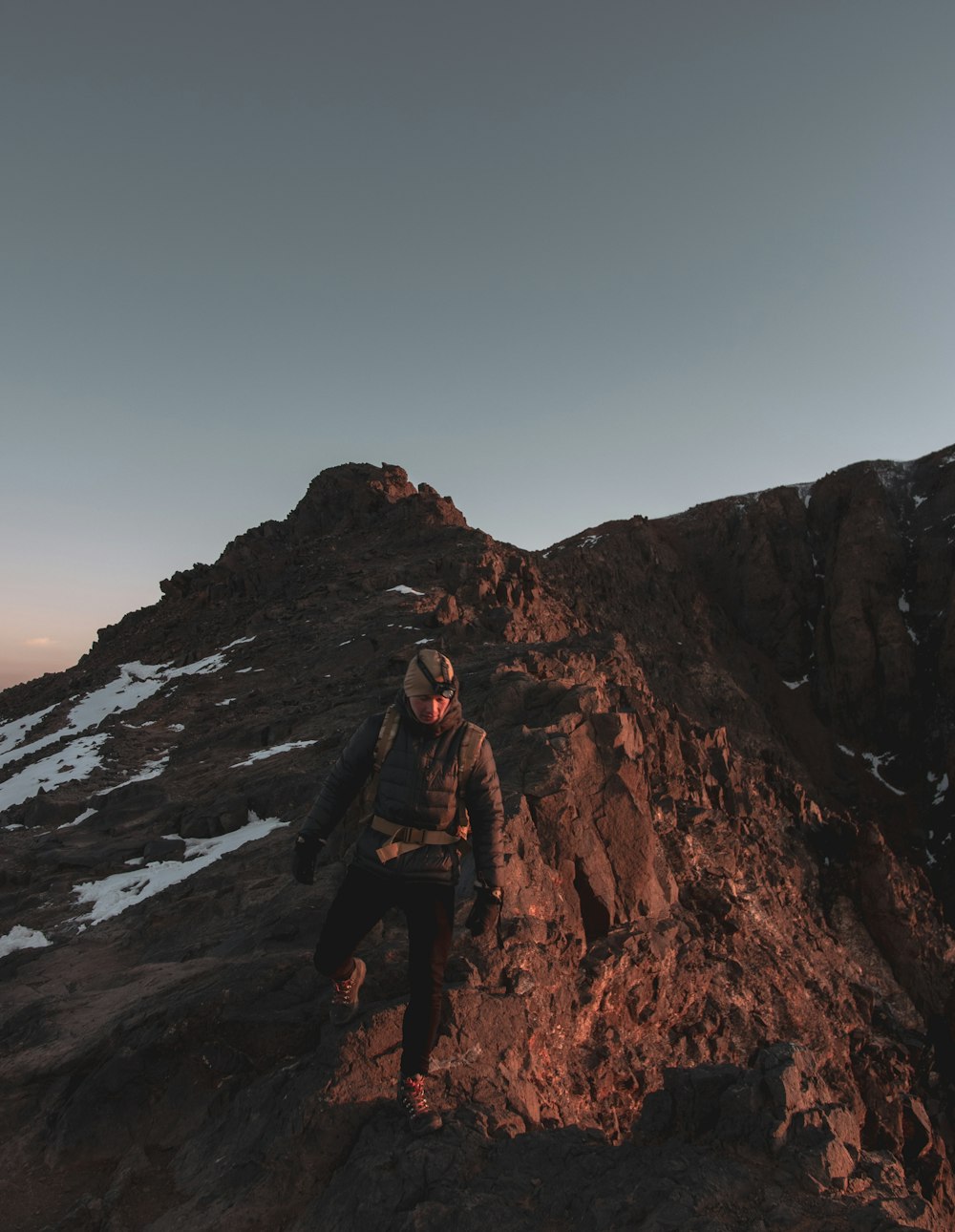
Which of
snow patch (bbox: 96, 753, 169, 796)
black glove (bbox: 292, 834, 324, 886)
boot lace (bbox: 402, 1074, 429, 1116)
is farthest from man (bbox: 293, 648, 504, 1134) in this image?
snow patch (bbox: 96, 753, 169, 796)

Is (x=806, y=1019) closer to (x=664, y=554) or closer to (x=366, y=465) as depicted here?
(x=366, y=465)

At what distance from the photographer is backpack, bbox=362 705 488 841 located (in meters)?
4.88

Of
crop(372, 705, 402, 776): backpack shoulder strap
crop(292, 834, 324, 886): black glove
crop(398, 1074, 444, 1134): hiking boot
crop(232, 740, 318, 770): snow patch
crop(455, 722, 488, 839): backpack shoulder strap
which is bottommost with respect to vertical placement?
crop(398, 1074, 444, 1134): hiking boot

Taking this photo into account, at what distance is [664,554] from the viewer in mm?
72438

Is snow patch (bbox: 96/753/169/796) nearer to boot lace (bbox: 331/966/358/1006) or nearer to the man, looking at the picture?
boot lace (bbox: 331/966/358/1006)

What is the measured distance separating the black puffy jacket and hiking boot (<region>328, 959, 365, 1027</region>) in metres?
1.16

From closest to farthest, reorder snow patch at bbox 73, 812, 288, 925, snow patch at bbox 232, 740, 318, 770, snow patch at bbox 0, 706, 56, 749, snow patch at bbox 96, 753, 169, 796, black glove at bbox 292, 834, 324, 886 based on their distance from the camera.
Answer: black glove at bbox 292, 834, 324, 886
snow patch at bbox 73, 812, 288, 925
snow patch at bbox 232, 740, 318, 770
snow patch at bbox 96, 753, 169, 796
snow patch at bbox 0, 706, 56, 749

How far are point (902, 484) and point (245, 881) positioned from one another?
260ft

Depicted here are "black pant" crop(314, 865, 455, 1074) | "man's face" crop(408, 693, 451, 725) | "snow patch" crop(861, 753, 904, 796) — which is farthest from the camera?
"snow patch" crop(861, 753, 904, 796)

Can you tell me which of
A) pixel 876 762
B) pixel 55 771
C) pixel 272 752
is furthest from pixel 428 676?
pixel 876 762

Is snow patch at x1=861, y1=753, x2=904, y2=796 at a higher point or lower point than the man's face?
lower

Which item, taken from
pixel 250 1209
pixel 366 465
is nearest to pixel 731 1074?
pixel 250 1209

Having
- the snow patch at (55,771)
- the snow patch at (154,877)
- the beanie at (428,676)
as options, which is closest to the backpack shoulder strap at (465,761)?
the beanie at (428,676)

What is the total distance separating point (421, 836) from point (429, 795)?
28 cm
